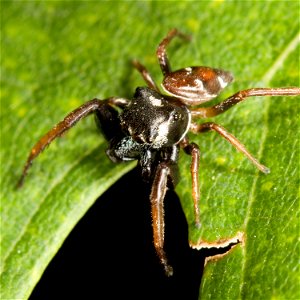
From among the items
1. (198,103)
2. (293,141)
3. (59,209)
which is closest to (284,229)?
(293,141)

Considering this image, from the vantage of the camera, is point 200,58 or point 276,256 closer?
point 276,256

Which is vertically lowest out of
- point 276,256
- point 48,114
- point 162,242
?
point 276,256

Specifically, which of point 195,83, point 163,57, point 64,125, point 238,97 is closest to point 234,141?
point 238,97

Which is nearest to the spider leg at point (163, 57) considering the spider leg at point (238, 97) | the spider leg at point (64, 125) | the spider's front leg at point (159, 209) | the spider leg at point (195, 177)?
the spider leg at point (238, 97)

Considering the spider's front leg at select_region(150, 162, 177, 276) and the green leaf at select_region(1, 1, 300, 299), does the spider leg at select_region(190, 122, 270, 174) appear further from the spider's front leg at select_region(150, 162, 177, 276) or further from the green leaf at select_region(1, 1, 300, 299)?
the spider's front leg at select_region(150, 162, 177, 276)

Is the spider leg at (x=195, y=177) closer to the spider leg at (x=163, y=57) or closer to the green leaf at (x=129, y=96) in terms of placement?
the green leaf at (x=129, y=96)

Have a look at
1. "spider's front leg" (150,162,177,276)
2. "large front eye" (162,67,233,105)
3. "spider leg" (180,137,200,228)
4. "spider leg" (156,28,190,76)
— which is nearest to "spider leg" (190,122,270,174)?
"spider leg" (180,137,200,228)

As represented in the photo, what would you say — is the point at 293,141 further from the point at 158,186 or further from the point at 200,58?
the point at 200,58
